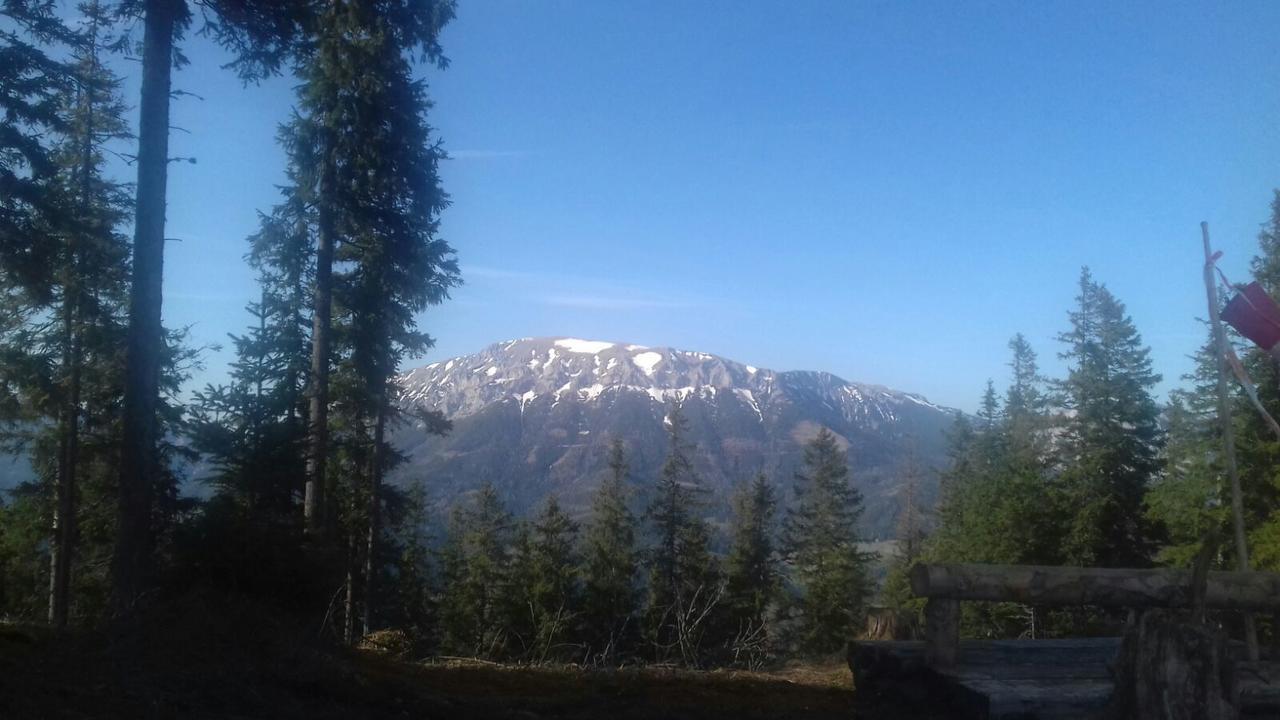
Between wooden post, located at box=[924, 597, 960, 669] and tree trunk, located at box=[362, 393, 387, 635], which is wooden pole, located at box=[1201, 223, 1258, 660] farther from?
tree trunk, located at box=[362, 393, 387, 635]

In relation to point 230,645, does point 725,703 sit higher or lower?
lower

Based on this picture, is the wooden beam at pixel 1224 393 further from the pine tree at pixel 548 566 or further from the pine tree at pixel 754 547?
the pine tree at pixel 754 547

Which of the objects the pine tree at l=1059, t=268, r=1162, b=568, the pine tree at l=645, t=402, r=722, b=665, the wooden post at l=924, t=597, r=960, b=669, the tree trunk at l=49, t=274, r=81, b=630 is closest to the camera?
the wooden post at l=924, t=597, r=960, b=669

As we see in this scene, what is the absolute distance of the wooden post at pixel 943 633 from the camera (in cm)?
728

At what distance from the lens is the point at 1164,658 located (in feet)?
15.5

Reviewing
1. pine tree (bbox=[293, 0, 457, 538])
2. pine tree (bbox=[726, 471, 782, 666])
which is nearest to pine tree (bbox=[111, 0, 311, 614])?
pine tree (bbox=[293, 0, 457, 538])

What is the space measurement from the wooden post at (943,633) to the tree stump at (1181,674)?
8.09 ft

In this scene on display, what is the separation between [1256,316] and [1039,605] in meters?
5.15

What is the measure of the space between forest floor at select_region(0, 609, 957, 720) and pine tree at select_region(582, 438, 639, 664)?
1087 inches

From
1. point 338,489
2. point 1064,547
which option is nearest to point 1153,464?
point 1064,547

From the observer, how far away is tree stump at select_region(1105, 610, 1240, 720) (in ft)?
15.3

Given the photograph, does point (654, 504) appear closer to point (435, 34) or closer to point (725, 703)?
point (435, 34)

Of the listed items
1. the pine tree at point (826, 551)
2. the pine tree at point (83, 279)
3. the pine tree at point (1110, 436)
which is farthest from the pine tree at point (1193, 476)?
the pine tree at point (83, 279)

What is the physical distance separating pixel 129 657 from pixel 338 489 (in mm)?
17869
